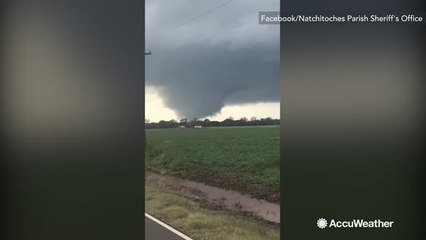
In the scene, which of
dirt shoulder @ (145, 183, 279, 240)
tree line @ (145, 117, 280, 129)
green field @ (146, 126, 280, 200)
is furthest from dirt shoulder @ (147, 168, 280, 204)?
tree line @ (145, 117, 280, 129)

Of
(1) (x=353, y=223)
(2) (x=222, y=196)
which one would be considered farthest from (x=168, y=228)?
(1) (x=353, y=223)

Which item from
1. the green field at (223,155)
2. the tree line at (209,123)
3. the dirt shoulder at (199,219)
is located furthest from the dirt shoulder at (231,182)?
the tree line at (209,123)

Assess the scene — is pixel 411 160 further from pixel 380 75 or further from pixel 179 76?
pixel 179 76

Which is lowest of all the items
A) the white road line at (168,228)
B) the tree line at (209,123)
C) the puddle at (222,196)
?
the white road line at (168,228)

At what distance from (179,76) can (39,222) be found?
1.23 meters

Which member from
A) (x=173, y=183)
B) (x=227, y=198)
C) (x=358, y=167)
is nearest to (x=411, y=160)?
(x=358, y=167)

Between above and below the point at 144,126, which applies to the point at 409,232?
below

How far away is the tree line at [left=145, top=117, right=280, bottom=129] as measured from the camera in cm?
445

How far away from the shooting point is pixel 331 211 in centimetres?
443

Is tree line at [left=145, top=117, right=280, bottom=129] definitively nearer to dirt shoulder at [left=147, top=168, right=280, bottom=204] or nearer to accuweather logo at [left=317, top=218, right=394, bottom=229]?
dirt shoulder at [left=147, top=168, right=280, bottom=204]

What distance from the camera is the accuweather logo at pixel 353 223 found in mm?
4434

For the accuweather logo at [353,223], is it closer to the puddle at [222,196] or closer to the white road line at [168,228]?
the puddle at [222,196]

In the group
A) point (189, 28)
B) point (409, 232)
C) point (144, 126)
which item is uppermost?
point (189, 28)

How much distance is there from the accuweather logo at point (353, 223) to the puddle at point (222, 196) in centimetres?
27
